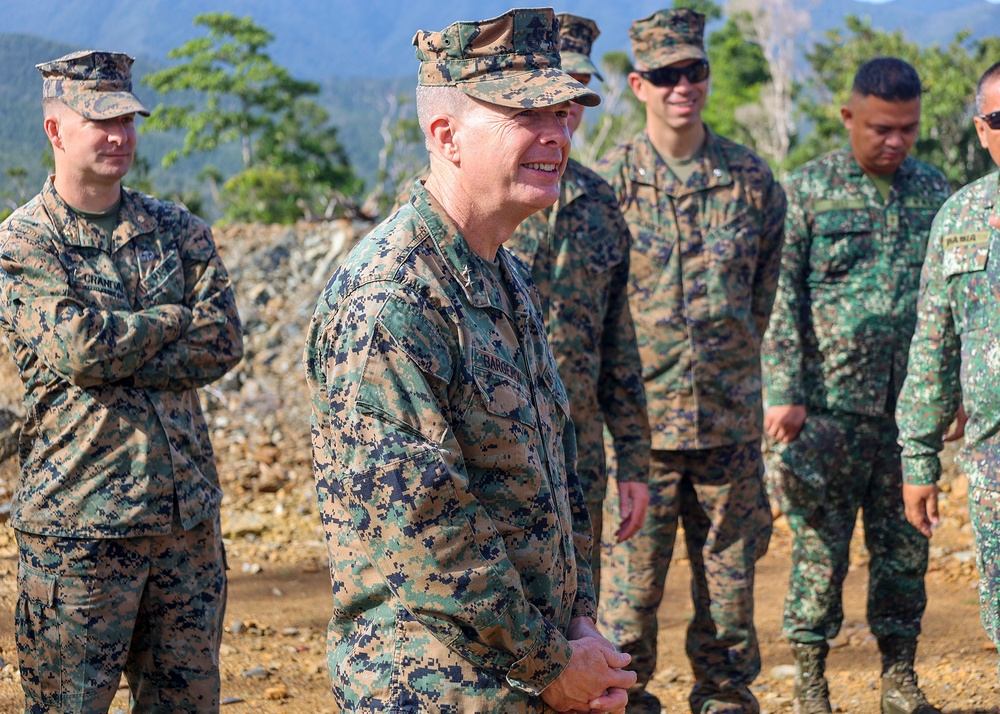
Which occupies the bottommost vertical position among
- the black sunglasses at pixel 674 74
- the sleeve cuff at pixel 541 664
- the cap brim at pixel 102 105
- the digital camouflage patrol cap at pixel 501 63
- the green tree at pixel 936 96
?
the sleeve cuff at pixel 541 664

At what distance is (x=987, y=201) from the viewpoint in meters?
3.01

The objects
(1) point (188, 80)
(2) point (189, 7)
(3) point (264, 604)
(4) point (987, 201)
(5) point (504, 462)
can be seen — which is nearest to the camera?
(5) point (504, 462)

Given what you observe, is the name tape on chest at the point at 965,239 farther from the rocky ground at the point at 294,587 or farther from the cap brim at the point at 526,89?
the rocky ground at the point at 294,587

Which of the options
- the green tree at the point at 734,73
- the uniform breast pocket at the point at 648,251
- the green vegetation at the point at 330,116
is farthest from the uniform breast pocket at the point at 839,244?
the green tree at the point at 734,73

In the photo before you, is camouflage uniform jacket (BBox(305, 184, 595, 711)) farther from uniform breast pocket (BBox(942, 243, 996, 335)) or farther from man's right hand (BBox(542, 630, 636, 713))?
uniform breast pocket (BBox(942, 243, 996, 335))

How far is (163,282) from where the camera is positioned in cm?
323

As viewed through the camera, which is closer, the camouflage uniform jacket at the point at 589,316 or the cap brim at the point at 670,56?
the camouflage uniform jacket at the point at 589,316

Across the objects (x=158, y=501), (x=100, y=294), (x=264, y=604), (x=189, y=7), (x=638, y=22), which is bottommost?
(x=264, y=604)

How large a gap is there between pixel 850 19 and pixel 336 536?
60.9ft

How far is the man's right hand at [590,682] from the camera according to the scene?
1873 millimetres

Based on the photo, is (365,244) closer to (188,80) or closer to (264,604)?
(264,604)

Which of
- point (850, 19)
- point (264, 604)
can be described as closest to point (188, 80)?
point (850, 19)

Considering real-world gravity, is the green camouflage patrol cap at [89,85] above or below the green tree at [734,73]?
below

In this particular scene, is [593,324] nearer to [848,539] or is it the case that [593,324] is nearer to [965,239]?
[965,239]
